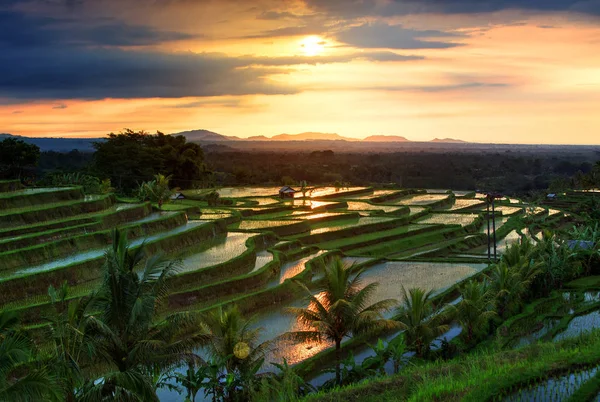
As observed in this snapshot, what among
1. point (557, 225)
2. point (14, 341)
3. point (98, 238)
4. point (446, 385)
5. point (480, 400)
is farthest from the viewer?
point (557, 225)

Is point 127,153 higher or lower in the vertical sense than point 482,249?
higher

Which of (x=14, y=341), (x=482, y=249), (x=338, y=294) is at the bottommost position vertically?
(x=482, y=249)

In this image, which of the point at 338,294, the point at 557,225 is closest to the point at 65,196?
the point at 338,294

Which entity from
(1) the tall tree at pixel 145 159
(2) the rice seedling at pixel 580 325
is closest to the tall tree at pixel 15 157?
(1) the tall tree at pixel 145 159

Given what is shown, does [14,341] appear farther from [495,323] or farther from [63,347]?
[495,323]

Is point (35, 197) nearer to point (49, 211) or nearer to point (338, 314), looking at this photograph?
point (49, 211)

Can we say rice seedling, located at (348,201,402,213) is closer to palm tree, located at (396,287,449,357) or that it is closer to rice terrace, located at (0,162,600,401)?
rice terrace, located at (0,162,600,401)

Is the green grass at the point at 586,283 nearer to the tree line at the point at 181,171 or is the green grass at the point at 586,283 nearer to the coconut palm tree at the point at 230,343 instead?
the coconut palm tree at the point at 230,343

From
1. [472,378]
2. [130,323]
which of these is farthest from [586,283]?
[130,323]

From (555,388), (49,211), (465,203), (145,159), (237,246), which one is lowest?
(465,203)
